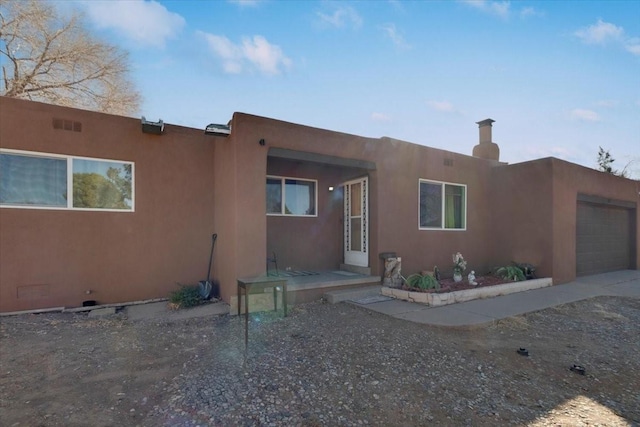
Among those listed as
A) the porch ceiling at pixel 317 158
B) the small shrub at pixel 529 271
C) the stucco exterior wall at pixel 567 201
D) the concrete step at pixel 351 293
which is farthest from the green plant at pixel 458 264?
the porch ceiling at pixel 317 158

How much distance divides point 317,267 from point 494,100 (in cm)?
660

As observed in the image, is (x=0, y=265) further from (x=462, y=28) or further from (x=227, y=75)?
(x=462, y=28)

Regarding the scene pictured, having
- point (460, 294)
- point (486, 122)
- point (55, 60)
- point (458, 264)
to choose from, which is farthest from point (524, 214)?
point (55, 60)

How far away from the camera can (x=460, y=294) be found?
6484 millimetres

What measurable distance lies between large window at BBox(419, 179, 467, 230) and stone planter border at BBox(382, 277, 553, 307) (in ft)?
6.49

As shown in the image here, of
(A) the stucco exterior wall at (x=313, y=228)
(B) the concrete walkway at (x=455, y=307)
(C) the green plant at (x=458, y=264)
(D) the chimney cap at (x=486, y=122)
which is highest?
(D) the chimney cap at (x=486, y=122)

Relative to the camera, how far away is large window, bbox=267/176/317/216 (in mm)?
7738

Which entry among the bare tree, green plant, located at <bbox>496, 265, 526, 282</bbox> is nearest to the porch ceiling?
green plant, located at <bbox>496, 265, 526, 282</bbox>

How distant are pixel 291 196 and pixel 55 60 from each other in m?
11.8

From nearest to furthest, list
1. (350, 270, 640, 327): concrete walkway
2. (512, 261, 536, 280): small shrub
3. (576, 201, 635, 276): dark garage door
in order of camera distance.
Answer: (350, 270, 640, 327): concrete walkway → (512, 261, 536, 280): small shrub → (576, 201, 635, 276): dark garage door

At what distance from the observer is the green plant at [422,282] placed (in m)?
6.82

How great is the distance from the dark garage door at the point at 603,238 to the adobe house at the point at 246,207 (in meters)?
0.10

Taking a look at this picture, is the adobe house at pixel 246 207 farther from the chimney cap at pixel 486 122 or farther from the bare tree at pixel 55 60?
the bare tree at pixel 55 60

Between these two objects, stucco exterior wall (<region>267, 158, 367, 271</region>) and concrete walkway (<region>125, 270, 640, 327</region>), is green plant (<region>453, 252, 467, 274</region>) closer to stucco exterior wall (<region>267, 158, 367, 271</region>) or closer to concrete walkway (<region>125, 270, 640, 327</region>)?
concrete walkway (<region>125, 270, 640, 327</region>)
